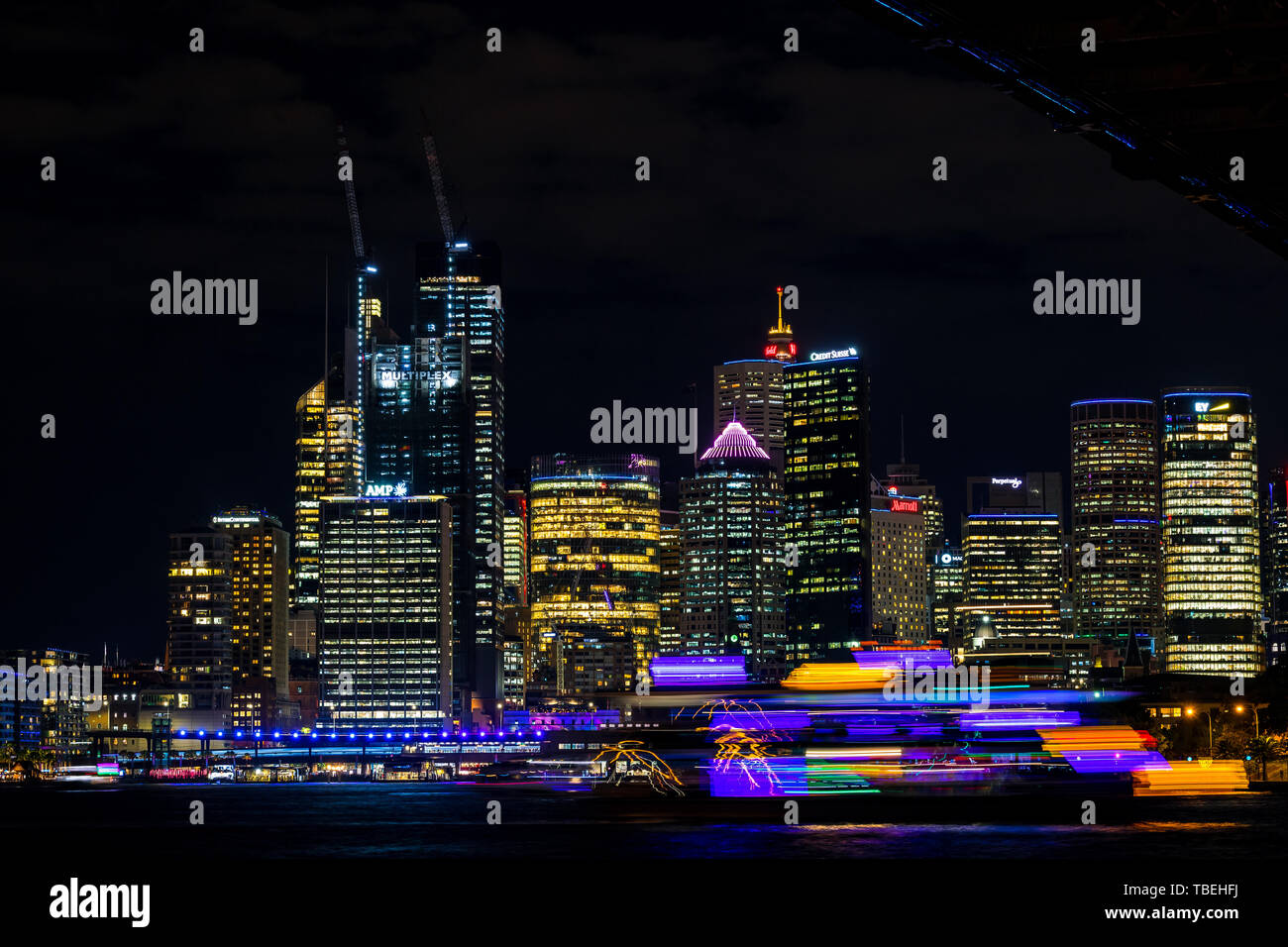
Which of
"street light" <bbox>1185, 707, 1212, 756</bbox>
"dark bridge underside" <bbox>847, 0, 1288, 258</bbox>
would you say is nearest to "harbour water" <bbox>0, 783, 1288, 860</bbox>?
"street light" <bbox>1185, 707, 1212, 756</bbox>

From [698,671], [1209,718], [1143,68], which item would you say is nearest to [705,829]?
[698,671]

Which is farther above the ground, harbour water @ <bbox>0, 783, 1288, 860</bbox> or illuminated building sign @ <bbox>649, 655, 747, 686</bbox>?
illuminated building sign @ <bbox>649, 655, 747, 686</bbox>

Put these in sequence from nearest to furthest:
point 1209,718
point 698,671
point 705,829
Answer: point 705,829
point 698,671
point 1209,718

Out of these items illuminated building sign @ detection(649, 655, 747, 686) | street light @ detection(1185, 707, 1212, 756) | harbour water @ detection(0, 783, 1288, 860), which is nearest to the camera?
harbour water @ detection(0, 783, 1288, 860)

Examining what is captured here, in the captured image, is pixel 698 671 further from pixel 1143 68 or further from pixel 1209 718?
pixel 1143 68

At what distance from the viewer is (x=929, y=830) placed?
84812 millimetres

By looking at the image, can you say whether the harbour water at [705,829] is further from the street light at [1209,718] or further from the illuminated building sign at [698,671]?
the street light at [1209,718]

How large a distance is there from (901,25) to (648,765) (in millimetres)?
91420

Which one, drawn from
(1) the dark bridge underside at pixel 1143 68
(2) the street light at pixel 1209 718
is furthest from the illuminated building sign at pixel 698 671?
(1) the dark bridge underside at pixel 1143 68

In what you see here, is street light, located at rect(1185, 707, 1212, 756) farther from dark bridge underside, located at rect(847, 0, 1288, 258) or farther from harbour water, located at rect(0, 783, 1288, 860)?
dark bridge underside, located at rect(847, 0, 1288, 258)

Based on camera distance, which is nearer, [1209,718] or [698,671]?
[698,671]

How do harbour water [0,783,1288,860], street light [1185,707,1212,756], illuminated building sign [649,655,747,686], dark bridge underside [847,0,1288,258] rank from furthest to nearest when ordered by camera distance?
street light [1185,707,1212,756], illuminated building sign [649,655,747,686], harbour water [0,783,1288,860], dark bridge underside [847,0,1288,258]

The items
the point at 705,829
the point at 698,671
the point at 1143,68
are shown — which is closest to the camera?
the point at 1143,68
